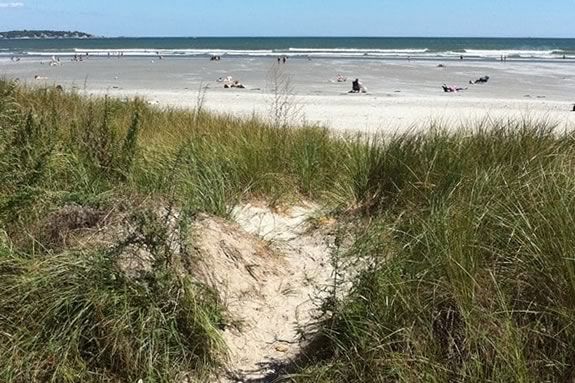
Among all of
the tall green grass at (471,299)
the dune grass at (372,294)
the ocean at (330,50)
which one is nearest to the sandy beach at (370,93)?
the dune grass at (372,294)

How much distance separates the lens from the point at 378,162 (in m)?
5.30

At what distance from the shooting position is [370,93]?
22141mm

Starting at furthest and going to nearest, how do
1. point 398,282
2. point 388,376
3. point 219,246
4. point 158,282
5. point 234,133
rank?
point 234,133
point 219,246
point 158,282
point 398,282
point 388,376

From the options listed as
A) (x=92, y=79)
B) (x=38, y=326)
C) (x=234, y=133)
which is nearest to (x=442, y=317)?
(x=38, y=326)

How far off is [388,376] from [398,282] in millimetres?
442

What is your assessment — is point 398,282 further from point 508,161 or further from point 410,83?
point 410,83

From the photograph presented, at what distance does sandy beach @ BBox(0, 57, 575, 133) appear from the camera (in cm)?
1482

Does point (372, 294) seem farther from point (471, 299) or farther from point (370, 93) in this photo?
point (370, 93)
